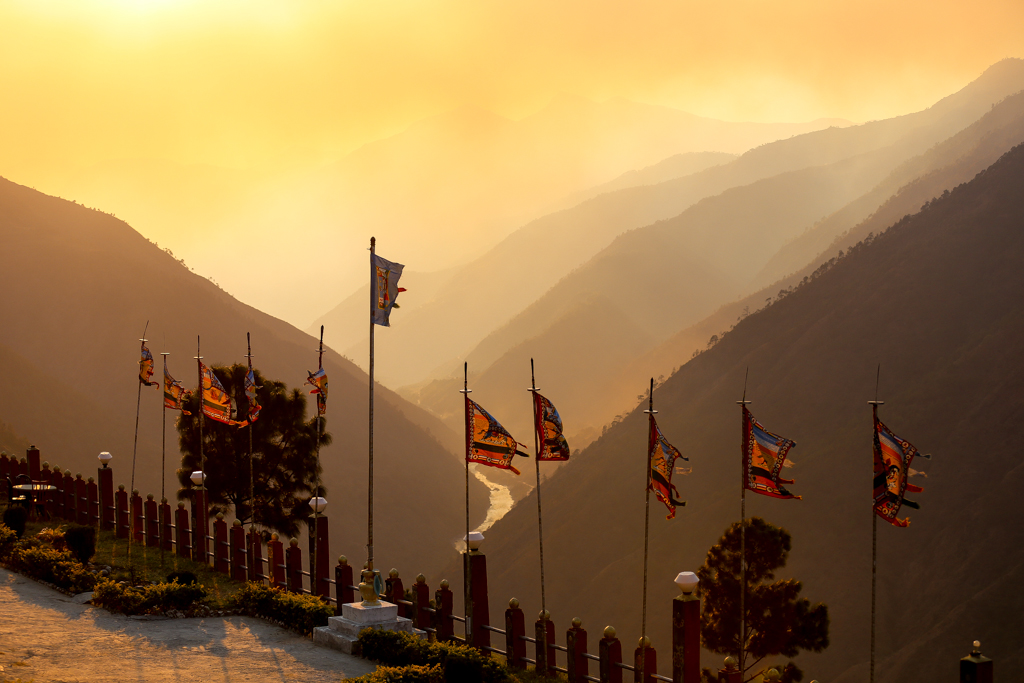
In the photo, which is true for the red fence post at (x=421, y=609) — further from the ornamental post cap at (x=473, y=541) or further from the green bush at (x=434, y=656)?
the green bush at (x=434, y=656)

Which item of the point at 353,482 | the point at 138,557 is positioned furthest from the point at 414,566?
the point at 138,557

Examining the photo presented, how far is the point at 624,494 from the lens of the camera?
88.7 m

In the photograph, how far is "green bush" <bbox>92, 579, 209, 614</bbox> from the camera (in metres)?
20.2

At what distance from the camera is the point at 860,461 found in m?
74.4

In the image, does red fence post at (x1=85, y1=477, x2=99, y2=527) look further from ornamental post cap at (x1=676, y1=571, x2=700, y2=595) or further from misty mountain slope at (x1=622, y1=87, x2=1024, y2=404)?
misty mountain slope at (x1=622, y1=87, x2=1024, y2=404)

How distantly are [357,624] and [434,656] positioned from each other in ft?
7.55

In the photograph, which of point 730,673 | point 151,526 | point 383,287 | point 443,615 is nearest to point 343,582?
point 443,615

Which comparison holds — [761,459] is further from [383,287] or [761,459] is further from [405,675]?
[383,287]

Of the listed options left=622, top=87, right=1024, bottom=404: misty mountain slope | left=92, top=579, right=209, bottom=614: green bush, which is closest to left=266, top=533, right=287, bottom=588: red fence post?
left=92, top=579, right=209, bottom=614: green bush

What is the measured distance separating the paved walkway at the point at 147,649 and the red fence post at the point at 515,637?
2.99m

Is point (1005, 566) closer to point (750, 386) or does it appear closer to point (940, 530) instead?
point (940, 530)

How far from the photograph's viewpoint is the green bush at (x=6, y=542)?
2472cm

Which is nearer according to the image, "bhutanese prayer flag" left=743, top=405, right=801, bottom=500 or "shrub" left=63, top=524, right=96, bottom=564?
"bhutanese prayer flag" left=743, top=405, right=801, bottom=500

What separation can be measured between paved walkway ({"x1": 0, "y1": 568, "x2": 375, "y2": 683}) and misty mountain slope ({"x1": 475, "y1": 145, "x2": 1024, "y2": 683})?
46401mm
